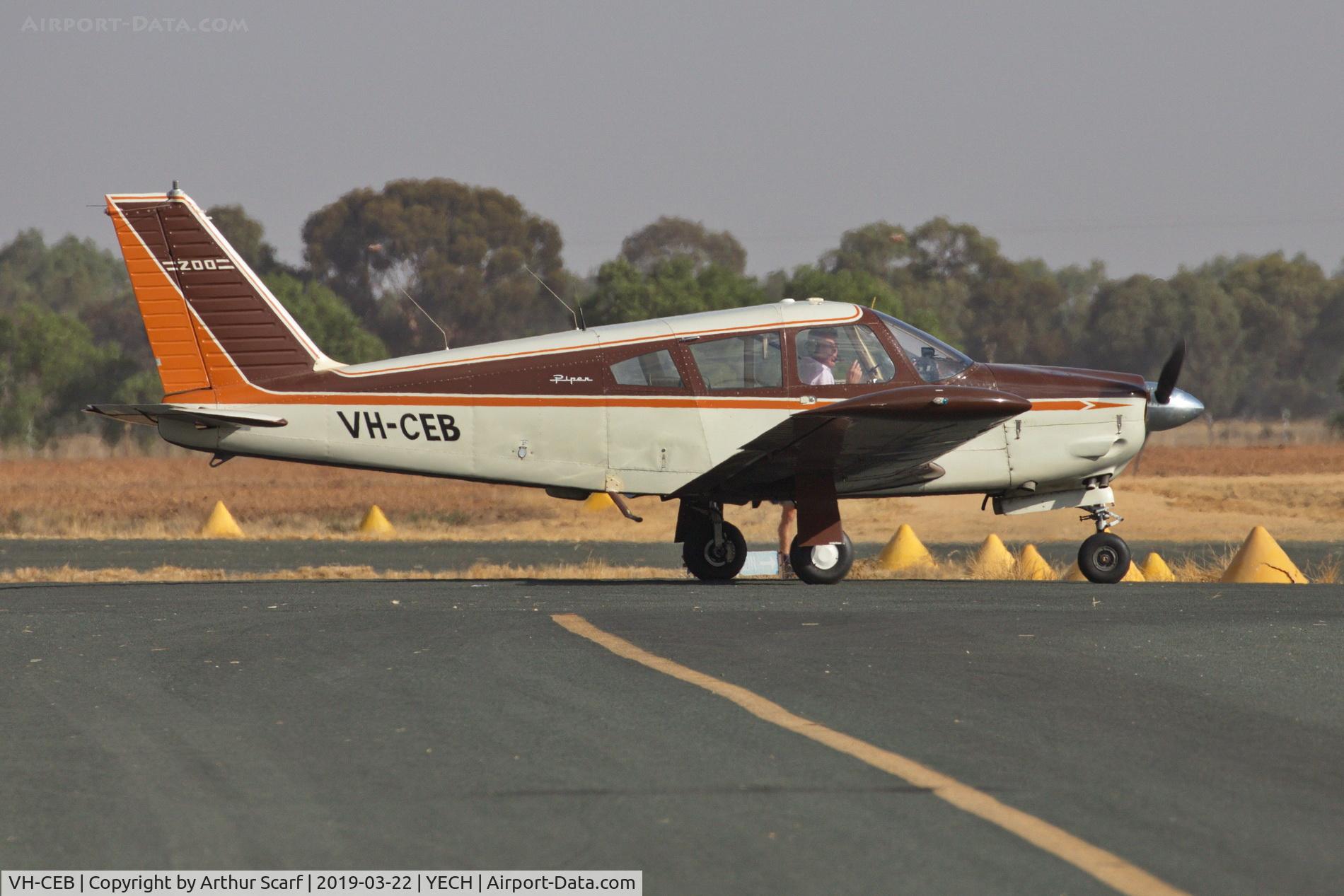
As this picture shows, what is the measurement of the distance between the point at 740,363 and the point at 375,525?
1718 cm

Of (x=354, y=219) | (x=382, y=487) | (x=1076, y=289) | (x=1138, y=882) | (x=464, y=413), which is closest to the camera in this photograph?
(x=1138, y=882)

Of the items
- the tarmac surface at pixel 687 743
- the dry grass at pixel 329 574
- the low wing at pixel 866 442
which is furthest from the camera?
the dry grass at pixel 329 574

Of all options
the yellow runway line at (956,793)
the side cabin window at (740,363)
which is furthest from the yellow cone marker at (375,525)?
the yellow runway line at (956,793)

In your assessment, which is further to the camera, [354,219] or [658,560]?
[354,219]

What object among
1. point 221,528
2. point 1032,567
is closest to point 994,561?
point 1032,567

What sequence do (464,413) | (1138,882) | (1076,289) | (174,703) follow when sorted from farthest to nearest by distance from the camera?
1. (1076,289)
2. (464,413)
3. (174,703)
4. (1138,882)

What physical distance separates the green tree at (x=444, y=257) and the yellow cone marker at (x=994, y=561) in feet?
207

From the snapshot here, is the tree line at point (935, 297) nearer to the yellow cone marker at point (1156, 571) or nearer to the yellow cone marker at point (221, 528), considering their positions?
the yellow cone marker at point (221, 528)

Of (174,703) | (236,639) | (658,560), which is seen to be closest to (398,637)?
(236,639)

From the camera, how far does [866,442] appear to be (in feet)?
46.5

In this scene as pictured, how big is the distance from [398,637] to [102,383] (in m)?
59.4

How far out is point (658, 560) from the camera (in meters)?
24.6

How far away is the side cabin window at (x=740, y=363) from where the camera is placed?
1469 cm

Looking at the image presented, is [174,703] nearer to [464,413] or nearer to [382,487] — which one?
[464,413]
